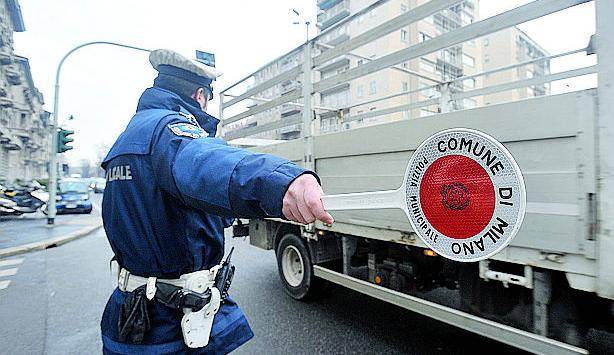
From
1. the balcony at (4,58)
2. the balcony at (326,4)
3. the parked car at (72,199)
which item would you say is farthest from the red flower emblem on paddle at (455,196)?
the balcony at (326,4)

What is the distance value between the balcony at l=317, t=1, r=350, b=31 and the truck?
3987 cm

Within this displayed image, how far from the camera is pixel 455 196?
1.06 meters

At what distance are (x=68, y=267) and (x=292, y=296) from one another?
466 cm

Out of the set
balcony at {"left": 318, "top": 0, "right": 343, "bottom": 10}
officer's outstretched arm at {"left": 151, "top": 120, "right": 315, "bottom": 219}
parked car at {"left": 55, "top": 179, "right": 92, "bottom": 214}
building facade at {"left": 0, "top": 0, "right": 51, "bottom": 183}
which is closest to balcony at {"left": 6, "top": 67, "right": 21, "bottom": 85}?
building facade at {"left": 0, "top": 0, "right": 51, "bottom": 183}

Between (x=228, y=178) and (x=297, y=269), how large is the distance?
3870mm

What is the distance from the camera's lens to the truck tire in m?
4.31

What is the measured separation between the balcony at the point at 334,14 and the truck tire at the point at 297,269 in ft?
129

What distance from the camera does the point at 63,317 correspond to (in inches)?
165

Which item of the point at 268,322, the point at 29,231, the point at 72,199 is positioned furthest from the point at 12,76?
the point at 268,322

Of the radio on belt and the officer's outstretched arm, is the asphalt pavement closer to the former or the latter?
Result: the officer's outstretched arm

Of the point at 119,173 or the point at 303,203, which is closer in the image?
the point at 303,203

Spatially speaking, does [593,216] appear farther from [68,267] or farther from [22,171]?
[22,171]

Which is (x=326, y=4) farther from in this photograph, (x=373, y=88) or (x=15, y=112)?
(x=15, y=112)

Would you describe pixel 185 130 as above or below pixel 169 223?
above
